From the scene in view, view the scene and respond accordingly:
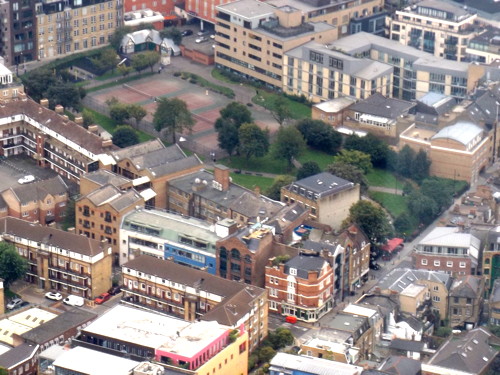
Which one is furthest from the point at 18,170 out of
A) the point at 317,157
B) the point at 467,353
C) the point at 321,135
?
the point at 467,353

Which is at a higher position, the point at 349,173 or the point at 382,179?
the point at 349,173

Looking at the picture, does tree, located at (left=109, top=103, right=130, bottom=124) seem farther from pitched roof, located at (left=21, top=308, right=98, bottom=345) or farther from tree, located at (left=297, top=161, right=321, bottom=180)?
pitched roof, located at (left=21, top=308, right=98, bottom=345)

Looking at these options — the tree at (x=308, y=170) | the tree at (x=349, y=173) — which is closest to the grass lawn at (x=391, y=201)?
the tree at (x=349, y=173)

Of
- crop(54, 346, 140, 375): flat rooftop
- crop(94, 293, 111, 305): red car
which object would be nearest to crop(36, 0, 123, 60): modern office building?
crop(94, 293, 111, 305): red car

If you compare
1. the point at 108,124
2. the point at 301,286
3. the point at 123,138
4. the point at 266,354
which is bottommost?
the point at 266,354

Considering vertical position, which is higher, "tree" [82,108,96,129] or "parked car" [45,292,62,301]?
"tree" [82,108,96,129]

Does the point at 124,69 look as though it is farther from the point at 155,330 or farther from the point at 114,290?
the point at 155,330
